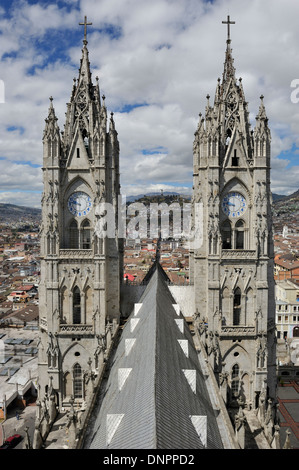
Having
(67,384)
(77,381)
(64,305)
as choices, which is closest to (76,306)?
(64,305)

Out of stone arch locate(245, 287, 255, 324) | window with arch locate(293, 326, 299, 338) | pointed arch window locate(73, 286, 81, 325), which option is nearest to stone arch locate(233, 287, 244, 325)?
stone arch locate(245, 287, 255, 324)

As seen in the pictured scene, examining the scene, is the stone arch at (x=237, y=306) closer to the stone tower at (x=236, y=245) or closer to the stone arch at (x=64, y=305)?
the stone tower at (x=236, y=245)

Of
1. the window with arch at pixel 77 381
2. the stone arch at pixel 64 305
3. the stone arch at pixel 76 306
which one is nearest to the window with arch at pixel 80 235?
the stone arch at pixel 76 306

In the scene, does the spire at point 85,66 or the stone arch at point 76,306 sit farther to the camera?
the spire at point 85,66

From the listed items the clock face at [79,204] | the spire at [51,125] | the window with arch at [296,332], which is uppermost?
the spire at [51,125]

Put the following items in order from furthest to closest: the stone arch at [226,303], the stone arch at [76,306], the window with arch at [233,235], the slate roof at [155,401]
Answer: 1. the window with arch at [233,235]
2. the stone arch at [76,306]
3. the stone arch at [226,303]
4. the slate roof at [155,401]

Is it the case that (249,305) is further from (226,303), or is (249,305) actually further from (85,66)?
(85,66)
